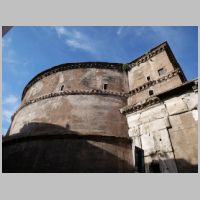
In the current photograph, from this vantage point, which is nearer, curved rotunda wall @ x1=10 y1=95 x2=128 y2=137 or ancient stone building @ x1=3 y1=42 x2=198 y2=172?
ancient stone building @ x1=3 y1=42 x2=198 y2=172

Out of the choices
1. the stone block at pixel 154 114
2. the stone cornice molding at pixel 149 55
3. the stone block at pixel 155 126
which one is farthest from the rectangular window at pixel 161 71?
the stone block at pixel 155 126

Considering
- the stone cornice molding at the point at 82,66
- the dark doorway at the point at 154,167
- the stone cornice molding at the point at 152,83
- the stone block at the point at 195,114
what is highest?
the stone cornice molding at the point at 82,66

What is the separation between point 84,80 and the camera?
1361cm

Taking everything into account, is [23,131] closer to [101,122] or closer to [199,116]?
[101,122]

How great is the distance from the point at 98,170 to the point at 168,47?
9.39 metres

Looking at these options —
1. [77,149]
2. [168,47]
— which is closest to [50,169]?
[77,149]

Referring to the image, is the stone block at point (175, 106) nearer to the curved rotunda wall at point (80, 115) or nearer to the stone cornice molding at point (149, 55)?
the curved rotunda wall at point (80, 115)

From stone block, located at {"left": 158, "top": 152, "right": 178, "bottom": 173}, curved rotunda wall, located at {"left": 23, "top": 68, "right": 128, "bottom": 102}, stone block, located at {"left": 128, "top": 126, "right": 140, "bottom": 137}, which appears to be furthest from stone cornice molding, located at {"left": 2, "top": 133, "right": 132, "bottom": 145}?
curved rotunda wall, located at {"left": 23, "top": 68, "right": 128, "bottom": 102}

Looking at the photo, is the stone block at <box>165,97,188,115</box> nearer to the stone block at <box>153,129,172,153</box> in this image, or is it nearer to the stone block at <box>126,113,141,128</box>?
the stone block at <box>153,129,172,153</box>

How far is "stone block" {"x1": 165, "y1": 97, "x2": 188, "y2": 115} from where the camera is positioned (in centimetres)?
895

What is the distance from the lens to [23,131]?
1273 cm

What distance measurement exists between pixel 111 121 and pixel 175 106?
3.74 meters

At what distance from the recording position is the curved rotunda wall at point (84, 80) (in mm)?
13219

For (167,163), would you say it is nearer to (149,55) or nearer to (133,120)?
(133,120)
